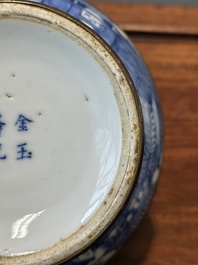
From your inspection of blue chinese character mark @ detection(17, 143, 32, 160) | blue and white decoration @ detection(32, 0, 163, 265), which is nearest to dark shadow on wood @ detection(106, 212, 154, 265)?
blue and white decoration @ detection(32, 0, 163, 265)

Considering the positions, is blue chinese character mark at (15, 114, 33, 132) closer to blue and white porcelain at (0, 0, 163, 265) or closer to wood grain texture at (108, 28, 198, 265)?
blue and white porcelain at (0, 0, 163, 265)

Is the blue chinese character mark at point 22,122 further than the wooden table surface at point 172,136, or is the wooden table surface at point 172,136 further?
the wooden table surface at point 172,136

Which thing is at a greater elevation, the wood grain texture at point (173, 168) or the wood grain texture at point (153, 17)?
the wood grain texture at point (153, 17)

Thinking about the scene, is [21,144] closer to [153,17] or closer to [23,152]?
[23,152]

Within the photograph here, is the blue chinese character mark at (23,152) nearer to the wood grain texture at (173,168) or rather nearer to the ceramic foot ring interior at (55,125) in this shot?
the ceramic foot ring interior at (55,125)

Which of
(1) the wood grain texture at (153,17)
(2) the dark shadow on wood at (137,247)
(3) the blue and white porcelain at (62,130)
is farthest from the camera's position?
(1) the wood grain texture at (153,17)

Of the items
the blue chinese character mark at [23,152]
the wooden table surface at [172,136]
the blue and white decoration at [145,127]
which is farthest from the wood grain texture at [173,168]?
the blue chinese character mark at [23,152]

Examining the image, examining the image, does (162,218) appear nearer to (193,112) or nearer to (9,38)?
(193,112)

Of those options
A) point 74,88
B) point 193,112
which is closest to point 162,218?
point 193,112
